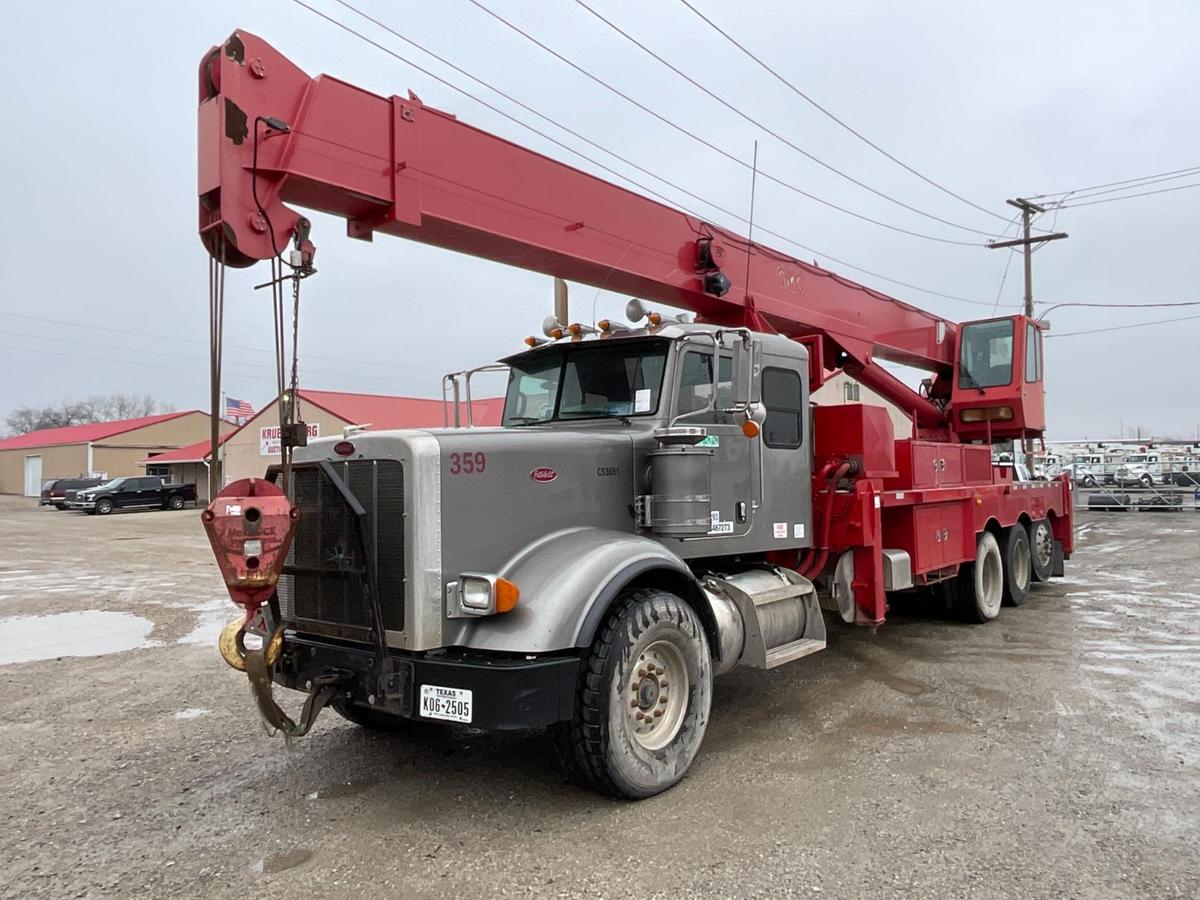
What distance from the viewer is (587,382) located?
5492mm

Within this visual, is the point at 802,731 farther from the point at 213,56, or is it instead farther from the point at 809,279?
the point at 213,56

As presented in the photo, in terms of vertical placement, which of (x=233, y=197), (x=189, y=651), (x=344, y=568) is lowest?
(x=189, y=651)

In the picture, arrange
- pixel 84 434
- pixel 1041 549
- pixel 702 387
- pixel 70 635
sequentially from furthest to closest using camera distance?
pixel 84 434, pixel 1041 549, pixel 70 635, pixel 702 387

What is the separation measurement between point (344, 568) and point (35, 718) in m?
3.44

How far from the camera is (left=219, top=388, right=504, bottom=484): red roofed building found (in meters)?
31.8

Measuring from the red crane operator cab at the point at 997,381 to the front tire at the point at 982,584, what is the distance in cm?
157

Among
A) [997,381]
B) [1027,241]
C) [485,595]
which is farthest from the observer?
[1027,241]

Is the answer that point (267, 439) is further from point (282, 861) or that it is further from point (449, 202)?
point (282, 861)

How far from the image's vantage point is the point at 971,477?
29.1ft

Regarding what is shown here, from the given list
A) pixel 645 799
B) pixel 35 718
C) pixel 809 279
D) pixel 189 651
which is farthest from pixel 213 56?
pixel 189 651

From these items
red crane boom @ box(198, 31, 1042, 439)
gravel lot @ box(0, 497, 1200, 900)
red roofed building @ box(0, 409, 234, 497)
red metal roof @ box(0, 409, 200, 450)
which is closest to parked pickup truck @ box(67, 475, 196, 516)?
red roofed building @ box(0, 409, 234, 497)

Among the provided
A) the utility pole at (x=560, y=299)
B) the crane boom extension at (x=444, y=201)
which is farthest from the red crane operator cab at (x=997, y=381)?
the utility pole at (x=560, y=299)

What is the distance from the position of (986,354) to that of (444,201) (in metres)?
7.79

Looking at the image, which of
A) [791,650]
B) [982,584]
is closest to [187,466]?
[982,584]
